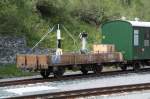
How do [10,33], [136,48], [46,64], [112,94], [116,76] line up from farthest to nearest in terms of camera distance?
[10,33], [136,48], [116,76], [46,64], [112,94]

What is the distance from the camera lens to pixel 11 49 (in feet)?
95.3

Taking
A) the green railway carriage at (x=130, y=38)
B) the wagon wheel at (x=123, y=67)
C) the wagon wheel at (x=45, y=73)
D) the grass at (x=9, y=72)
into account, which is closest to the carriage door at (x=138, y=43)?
the green railway carriage at (x=130, y=38)

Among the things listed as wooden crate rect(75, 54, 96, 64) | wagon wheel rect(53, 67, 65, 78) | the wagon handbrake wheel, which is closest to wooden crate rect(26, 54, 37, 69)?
wagon wheel rect(53, 67, 65, 78)

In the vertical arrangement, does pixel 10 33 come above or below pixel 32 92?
above

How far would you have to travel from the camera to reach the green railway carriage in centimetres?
2802

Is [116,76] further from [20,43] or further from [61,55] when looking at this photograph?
[20,43]

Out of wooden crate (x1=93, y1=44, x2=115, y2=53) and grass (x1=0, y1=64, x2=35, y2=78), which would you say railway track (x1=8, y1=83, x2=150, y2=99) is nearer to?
wooden crate (x1=93, y1=44, x2=115, y2=53)

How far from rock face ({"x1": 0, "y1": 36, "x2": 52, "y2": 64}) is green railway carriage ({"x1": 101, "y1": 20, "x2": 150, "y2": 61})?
4.96 meters

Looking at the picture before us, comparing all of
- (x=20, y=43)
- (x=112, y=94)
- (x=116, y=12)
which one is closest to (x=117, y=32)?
(x=20, y=43)

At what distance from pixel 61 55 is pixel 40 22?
11.3 m

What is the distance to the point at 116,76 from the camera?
2564 centimetres

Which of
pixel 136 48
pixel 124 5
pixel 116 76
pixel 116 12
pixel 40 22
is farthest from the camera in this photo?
pixel 124 5

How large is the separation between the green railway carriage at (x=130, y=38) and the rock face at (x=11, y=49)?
16.3 ft

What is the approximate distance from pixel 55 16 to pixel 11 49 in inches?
345
